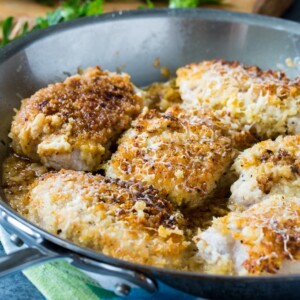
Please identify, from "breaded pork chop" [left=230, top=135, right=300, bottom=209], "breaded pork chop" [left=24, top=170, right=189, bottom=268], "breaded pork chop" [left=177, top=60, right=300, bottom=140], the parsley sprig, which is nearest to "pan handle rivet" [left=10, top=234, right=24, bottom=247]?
"breaded pork chop" [left=24, top=170, right=189, bottom=268]

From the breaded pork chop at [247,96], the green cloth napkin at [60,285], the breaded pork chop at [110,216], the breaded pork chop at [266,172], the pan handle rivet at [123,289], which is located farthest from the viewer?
the breaded pork chop at [247,96]

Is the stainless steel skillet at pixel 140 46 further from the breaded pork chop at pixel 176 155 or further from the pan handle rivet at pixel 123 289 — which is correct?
the pan handle rivet at pixel 123 289

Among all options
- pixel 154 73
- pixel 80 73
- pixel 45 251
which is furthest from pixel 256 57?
pixel 45 251

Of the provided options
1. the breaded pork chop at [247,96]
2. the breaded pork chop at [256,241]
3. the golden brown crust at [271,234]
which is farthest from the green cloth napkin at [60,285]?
the breaded pork chop at [247,96]

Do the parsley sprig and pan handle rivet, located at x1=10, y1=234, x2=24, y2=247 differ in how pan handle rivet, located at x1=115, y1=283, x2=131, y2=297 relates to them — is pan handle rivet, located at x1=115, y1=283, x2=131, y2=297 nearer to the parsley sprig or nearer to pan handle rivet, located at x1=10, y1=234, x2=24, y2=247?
pan handle rivet, located at x1=10, y1=234, x2=24, y2=247

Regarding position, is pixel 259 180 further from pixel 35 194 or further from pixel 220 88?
pixel 35 194

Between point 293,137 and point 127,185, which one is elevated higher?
point 293,137
